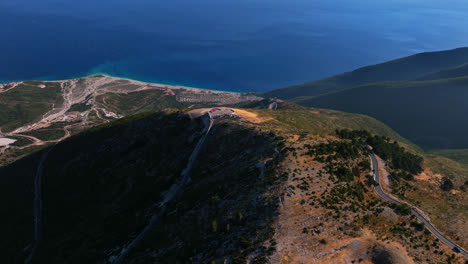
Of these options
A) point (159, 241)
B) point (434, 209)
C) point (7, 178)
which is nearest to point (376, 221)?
point (434, 209)

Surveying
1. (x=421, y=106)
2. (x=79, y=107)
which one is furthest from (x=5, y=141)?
(x=421, y=106)

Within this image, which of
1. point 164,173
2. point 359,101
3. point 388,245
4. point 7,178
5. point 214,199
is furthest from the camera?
point 359,101

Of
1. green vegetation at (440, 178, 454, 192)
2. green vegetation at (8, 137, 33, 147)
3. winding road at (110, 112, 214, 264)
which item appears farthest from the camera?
green vegetation at (8, 137, 33, 147)

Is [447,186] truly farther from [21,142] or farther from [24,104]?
[24,104]

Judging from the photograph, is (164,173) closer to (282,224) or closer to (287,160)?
(287,160)

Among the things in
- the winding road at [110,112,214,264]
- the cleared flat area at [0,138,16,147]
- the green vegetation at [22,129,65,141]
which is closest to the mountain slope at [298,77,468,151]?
the winding road at [110,112,214,264]

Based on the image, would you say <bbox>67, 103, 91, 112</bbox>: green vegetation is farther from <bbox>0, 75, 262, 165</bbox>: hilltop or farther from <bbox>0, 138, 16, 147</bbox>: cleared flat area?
<bbox>0, 138, 16, 147</bbox>: cleared flat area
